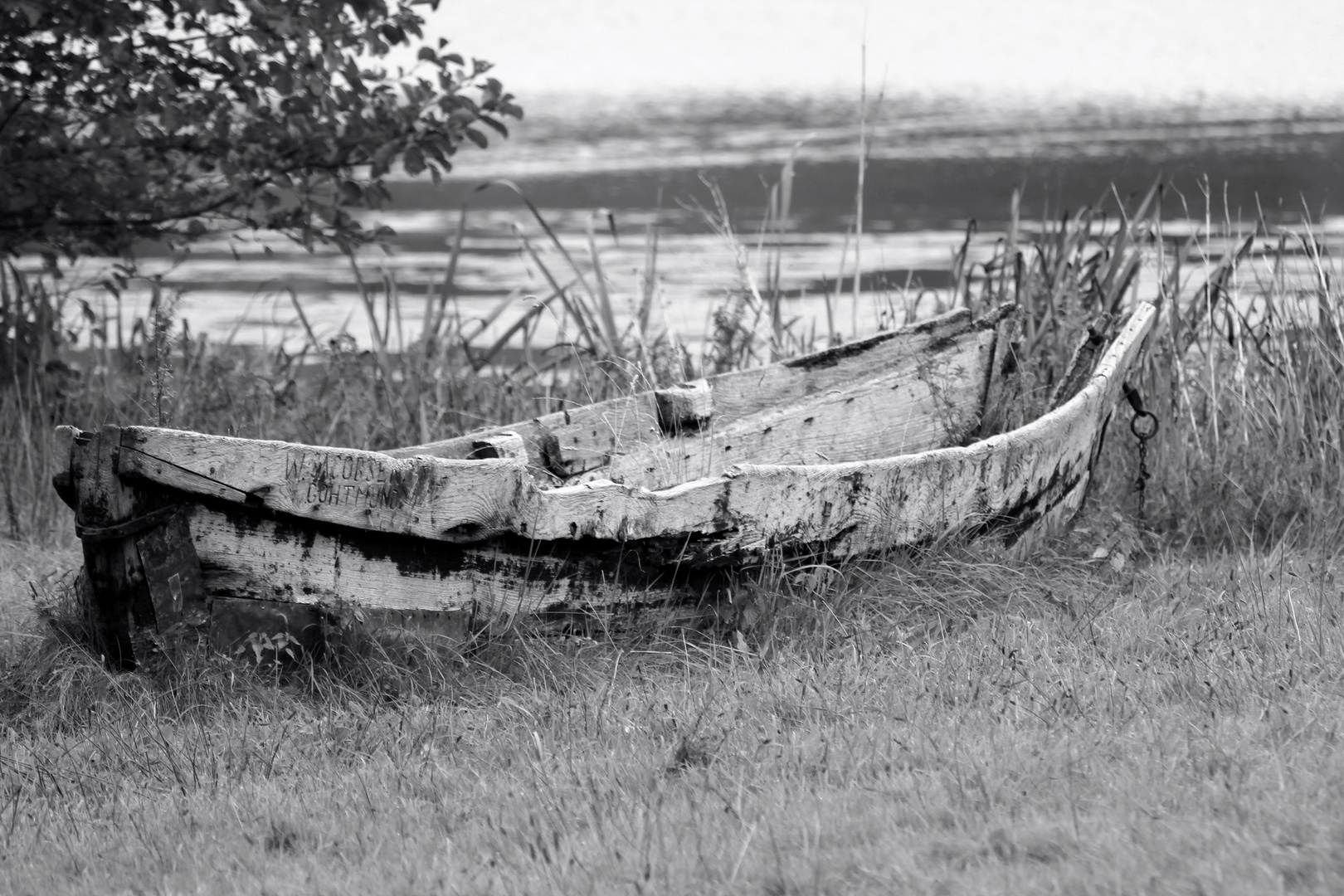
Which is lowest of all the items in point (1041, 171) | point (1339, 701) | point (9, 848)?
point (9, 848)

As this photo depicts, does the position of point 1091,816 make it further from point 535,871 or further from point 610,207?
point 610,207

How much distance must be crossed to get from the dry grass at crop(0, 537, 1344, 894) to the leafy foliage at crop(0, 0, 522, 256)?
2601 millimetres

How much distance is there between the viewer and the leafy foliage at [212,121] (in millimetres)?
5594

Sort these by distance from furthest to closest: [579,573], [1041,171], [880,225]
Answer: [1041,171]
[880,225]
[579,573]

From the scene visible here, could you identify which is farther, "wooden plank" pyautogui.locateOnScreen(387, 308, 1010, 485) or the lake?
the lake

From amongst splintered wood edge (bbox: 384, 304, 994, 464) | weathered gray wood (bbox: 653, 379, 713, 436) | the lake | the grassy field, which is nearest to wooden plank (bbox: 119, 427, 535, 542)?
the grassy field

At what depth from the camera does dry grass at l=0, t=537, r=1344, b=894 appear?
2582 millimetres

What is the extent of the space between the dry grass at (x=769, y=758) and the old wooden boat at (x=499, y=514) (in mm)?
172

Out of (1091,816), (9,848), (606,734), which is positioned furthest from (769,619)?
(9,848)

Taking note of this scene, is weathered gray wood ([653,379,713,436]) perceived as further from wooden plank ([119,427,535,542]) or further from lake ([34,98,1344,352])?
wooden plank ([119,427,535,542])

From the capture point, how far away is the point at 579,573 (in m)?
3.89

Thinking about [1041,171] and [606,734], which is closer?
[606,734]

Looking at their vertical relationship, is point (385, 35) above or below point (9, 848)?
above

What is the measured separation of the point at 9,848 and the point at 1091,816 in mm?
2145
